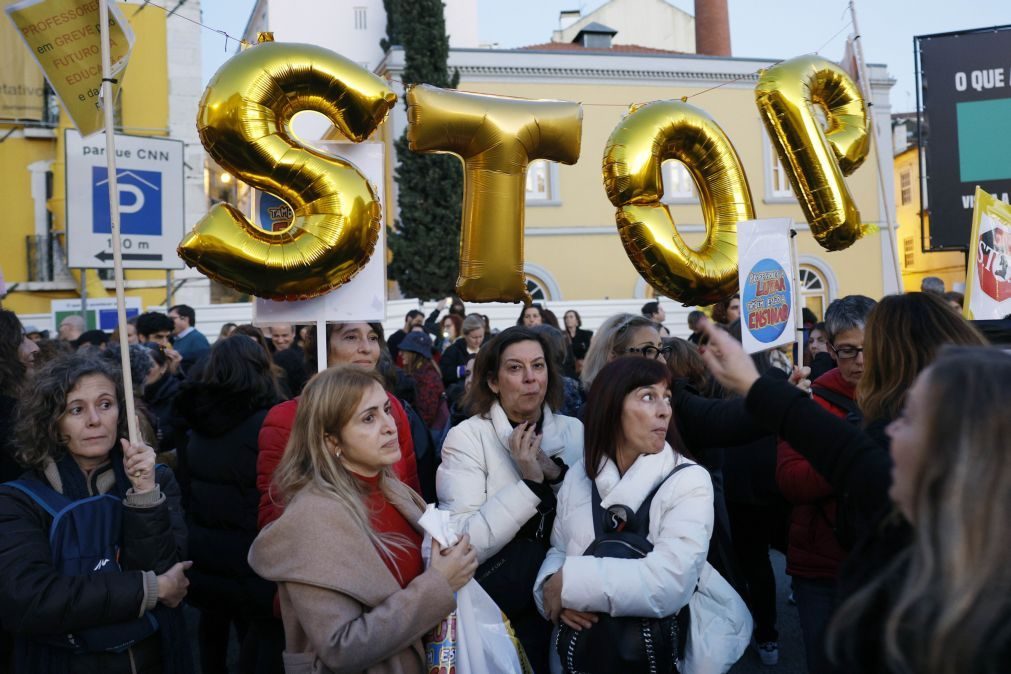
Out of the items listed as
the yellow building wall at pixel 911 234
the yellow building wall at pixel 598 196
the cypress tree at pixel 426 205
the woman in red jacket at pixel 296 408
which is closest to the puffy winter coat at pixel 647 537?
the woman in red jacket at pixel 296 408

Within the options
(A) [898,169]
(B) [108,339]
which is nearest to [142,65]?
(B) [108,339]

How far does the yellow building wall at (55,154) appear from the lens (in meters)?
20.9

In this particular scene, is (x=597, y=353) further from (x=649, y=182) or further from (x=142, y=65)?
(x=142, y=65)

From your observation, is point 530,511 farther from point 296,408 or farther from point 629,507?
point 296,408

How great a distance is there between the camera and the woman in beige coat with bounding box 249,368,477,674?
2.24 metres

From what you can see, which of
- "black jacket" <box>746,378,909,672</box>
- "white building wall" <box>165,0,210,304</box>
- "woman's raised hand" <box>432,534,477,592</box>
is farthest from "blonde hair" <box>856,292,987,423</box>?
"white building wall" <box>165,0,210,304</box>

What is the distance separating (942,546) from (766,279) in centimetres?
249

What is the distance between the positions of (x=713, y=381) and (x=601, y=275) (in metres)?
20.1

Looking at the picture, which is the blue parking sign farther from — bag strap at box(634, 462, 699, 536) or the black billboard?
the black billboard

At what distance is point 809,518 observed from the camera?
10.5ft

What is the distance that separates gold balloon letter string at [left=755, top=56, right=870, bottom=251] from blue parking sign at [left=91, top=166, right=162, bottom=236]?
5.28 m

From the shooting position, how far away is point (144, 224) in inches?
287

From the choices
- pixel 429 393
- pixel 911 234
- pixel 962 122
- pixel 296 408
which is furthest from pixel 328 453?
pixel 911 234

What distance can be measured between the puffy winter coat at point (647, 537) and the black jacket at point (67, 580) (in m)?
1.20
